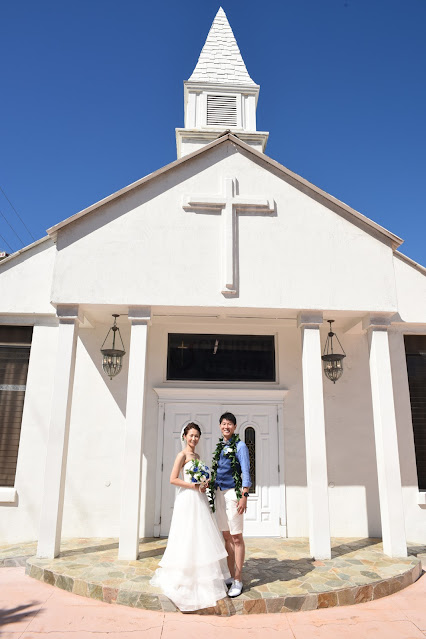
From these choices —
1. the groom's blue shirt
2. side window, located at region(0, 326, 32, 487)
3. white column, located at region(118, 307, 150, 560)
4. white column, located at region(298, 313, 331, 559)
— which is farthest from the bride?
side window, located at region(0, 326, 32, 487)

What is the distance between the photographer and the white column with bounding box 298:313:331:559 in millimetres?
7031

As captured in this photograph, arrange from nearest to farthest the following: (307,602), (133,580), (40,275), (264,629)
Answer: (264,629) < (307,602) < (133,580) < (40,275)

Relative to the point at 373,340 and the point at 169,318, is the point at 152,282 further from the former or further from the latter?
the point at 373,340

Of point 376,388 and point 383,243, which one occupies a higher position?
point 383,243

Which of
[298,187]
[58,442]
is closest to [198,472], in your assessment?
[58,442]

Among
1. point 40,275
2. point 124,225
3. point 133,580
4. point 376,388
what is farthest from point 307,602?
point 40,275

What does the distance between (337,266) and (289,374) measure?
8.75ft

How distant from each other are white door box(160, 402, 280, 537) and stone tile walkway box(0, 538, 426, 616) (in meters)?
0.74

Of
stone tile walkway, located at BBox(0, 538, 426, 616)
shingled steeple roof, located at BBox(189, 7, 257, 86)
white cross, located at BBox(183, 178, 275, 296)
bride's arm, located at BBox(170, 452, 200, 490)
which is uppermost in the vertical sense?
shingled steeple roof, located at BBox(189, 7, 257, 86)

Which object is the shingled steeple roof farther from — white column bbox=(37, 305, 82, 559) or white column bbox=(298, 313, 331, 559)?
white column bbox=(37, 305, 82, 559)

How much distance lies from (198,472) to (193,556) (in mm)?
982

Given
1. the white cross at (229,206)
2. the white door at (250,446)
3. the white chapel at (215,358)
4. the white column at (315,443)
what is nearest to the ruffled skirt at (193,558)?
the white chapel at (215,358)

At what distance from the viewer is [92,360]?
919cm

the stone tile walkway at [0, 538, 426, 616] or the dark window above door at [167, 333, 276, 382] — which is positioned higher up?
the dark window above door at [167, 333, 276, 382]
